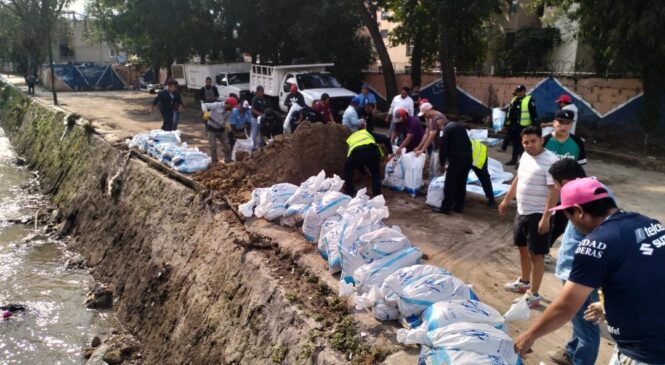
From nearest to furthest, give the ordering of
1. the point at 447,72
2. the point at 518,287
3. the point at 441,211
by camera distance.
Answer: the point at 518,287, the point at 441,211, the point at 447,72

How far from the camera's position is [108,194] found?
34.4 ft

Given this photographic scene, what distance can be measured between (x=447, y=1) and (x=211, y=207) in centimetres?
1034

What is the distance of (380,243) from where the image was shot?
4582 mm

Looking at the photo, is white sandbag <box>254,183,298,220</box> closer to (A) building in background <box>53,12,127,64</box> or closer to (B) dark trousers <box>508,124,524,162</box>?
(B) dark trousers <box>508,124,524,162</box>

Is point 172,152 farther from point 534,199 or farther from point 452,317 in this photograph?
point 452,317

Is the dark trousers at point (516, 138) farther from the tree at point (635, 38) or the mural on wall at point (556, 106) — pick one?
the mural on wall at point (556, 106)

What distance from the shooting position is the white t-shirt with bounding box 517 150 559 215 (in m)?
4.26

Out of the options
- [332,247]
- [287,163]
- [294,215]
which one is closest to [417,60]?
[287,163]

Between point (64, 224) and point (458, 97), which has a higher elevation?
point (458, 97)

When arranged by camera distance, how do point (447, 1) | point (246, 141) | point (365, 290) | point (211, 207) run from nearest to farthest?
point (365, 290)
point (211, 207)
point (246, 141)
point (447, 1)

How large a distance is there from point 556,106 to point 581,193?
1258 cm

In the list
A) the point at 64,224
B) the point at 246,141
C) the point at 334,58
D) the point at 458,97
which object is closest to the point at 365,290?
the point at 246,141

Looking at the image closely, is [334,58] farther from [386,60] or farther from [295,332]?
[295,332]

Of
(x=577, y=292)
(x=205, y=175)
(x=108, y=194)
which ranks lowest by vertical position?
(x=108, y=194)
